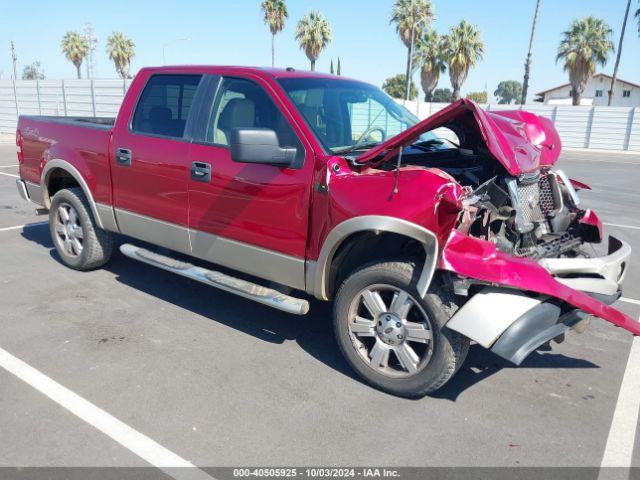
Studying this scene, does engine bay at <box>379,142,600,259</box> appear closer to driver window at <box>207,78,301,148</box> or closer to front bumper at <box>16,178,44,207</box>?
driver window at <box>207,78,301,148</box>

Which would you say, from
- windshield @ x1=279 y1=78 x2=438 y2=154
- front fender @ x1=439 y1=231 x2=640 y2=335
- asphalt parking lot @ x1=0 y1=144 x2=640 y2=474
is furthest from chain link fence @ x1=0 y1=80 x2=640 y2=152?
front fender @ x1=439 y1=231 x2=640 y2=335

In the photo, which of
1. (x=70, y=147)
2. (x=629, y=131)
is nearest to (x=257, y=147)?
(x=70, y=147)

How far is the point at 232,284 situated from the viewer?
420cm

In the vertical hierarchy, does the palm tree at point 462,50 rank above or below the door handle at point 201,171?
above

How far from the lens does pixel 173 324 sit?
461 centimetres

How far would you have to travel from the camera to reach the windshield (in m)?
4.06

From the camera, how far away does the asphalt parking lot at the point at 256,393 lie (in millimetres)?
3023

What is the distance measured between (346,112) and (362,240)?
49.0 inches

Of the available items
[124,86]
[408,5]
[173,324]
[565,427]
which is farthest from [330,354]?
[408,5]

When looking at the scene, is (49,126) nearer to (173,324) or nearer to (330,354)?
(173,324)

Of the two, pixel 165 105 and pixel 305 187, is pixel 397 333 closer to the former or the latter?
pixel 305 187

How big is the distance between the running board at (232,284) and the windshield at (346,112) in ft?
3.56

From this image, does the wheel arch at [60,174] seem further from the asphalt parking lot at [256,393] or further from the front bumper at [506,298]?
the front bumper at [506,298]

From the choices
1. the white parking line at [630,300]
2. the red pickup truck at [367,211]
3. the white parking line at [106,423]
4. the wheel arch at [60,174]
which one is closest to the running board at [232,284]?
the red pickup truck at [367,211]
